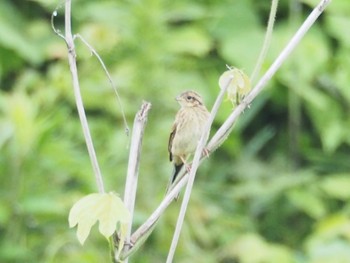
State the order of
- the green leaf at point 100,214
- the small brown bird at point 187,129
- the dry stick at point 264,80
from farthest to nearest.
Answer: the small brown bird at point 187,129, the dry stick at point 264,80, the green leaf at point 100,214

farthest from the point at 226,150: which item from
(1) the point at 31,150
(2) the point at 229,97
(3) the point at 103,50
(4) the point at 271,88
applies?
(2) the point at 229,97

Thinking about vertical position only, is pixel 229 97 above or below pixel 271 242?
below

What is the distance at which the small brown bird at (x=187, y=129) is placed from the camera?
7.78ft

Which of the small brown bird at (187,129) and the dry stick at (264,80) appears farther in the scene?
the small brown bird at (187,129)

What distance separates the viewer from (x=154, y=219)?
1.66 metres

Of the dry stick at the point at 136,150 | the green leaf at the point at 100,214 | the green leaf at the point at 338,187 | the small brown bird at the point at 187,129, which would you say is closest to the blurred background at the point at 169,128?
the green leaf at the point at 338,187

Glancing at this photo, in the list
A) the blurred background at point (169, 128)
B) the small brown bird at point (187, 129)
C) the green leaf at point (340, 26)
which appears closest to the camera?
the small brown bird at point (187, 129)

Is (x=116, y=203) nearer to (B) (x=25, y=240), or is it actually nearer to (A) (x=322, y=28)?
(B) (x=25, y=240)

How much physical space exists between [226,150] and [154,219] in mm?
2925

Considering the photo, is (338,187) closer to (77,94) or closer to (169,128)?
(169,128)

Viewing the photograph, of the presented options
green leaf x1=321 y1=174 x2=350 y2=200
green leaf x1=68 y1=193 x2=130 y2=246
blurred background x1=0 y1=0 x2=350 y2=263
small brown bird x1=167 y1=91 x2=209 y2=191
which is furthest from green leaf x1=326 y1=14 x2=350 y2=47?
green leaf x1=68 y1=193 x2=130 y2=246

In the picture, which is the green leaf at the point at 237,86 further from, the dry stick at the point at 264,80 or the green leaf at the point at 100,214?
the green leaf at the point at 100,214

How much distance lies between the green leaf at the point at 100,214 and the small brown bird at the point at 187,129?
28.0 inches

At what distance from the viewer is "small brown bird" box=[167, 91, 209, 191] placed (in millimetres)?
2371
